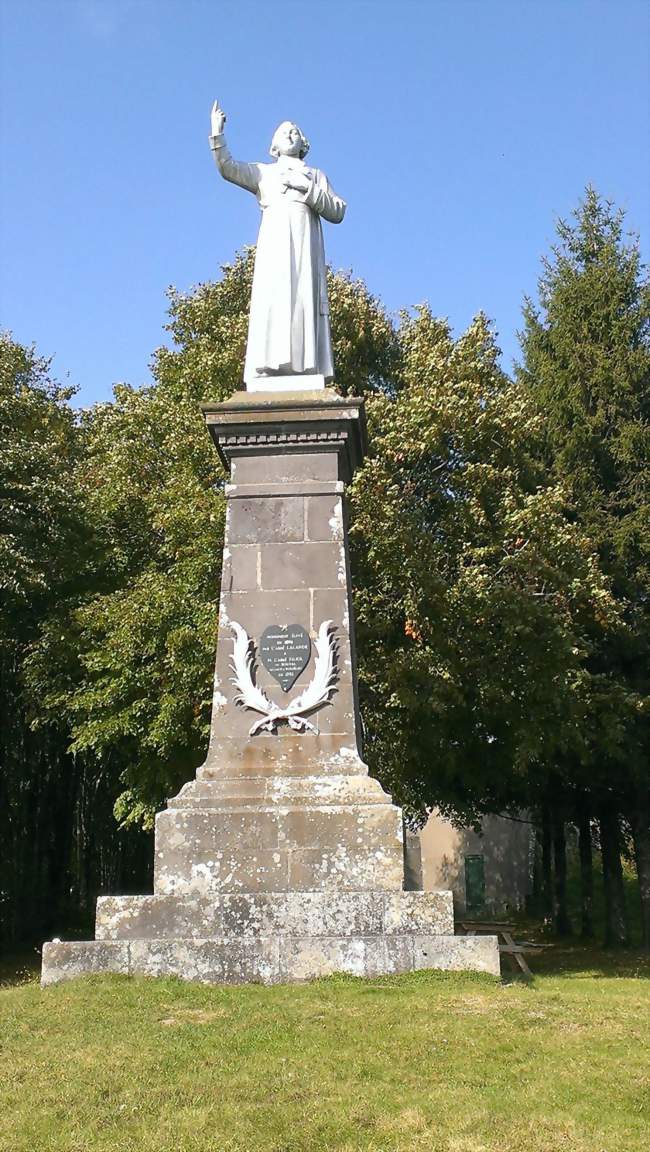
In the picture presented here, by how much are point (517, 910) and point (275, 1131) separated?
100.0 feet

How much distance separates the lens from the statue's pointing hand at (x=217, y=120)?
36.8 feet

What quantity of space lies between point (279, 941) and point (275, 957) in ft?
0.39

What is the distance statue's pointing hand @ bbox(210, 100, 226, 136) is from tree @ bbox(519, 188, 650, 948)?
8735mm

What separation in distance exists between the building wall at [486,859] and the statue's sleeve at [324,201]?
2583 cm

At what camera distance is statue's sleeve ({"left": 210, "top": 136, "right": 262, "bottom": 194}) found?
11.2m

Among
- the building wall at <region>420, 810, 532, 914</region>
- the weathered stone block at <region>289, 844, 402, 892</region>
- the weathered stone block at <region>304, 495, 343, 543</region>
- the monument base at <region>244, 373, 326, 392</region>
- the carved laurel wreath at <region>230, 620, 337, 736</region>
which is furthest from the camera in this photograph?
the building wall at <region>420, 810, 532, 914</region>

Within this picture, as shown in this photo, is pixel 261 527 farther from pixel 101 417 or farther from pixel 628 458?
pixel 101 417

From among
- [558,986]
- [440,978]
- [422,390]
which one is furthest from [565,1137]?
[422,390]

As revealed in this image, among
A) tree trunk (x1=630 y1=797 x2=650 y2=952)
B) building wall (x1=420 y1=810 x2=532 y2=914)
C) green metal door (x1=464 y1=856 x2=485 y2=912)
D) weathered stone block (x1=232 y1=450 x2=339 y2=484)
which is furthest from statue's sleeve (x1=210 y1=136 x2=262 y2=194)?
green metal door (x1=464 y1=856 x2=485 y2=912)

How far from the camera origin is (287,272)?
11320 millimetres

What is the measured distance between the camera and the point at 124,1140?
5.18 meters

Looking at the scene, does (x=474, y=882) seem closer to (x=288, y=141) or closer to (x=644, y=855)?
(x=644, y=855)

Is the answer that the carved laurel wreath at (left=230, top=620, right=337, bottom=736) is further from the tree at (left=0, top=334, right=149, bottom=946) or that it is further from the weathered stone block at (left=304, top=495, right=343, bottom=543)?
the tree at (left=0, top=334, right=149, bottom=946)

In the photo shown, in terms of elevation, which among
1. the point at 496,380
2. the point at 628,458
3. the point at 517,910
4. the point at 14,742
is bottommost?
the point at 517,910
